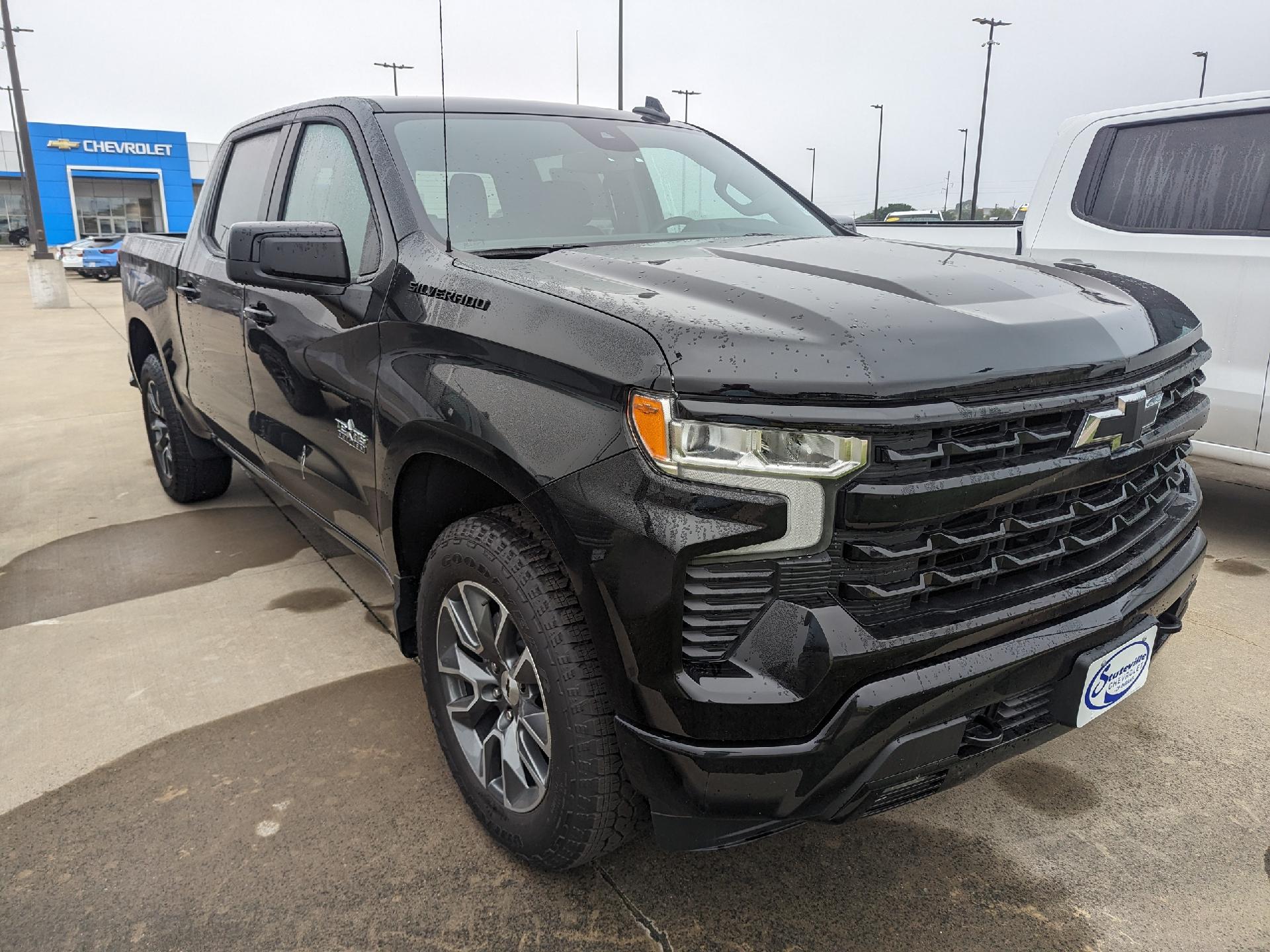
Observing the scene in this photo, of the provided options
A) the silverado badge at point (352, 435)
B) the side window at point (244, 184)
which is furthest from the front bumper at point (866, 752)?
the side window at point (244, 184)

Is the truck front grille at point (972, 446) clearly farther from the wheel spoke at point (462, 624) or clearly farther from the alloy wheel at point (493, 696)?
the wheel spoke at point (462, 624)

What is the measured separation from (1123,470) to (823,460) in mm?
778

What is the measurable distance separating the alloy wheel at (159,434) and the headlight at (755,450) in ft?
13.0

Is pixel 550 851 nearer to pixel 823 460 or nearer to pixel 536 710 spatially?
pixel 536 710

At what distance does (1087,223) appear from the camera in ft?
15.3

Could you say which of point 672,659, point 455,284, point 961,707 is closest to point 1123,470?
point 961,707

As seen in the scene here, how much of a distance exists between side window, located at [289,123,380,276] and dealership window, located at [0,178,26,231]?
6435cm

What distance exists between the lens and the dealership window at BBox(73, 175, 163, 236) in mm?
50531

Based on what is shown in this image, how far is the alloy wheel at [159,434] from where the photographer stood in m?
4.86

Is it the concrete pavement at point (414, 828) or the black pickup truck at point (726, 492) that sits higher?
the black pickup truck at point (726, 492)

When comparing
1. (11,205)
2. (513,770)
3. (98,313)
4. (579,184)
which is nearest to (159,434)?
(579,184)

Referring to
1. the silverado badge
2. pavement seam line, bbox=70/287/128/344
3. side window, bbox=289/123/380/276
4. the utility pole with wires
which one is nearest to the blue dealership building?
pavement seam line, bbox=70/287/128/344

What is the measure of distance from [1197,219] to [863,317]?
341 cm

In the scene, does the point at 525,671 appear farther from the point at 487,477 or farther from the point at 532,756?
the point at 487,477
